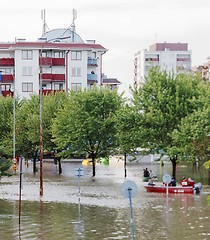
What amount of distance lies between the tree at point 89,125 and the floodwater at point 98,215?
14.1 metres

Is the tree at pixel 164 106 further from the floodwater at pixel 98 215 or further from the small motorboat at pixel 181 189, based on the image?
the small motorboat at pixel 181 189

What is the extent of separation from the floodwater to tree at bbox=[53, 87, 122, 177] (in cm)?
1408

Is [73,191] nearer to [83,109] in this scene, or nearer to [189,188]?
[189,188]

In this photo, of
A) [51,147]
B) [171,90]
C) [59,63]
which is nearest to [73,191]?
[171,90]

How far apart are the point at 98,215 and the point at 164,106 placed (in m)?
24.4

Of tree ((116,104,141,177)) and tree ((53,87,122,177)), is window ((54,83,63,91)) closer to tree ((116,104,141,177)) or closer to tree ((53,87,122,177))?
tree ((53,87,122,177))

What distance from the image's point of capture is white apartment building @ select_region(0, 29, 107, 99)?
341 ft

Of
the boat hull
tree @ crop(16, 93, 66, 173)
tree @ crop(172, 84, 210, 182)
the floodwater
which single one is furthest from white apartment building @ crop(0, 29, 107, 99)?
the boat hull

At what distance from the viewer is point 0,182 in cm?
5419

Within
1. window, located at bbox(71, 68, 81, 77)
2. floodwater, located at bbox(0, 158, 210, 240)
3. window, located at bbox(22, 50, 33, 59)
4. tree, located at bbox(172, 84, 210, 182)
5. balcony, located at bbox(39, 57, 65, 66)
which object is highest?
window, located at bbox(22, 50, 33, 59)

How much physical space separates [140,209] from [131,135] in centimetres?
2167

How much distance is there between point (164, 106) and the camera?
56.0 meters

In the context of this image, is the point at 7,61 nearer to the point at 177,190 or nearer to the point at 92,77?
the point at 92,77

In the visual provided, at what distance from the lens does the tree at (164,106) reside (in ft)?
182
